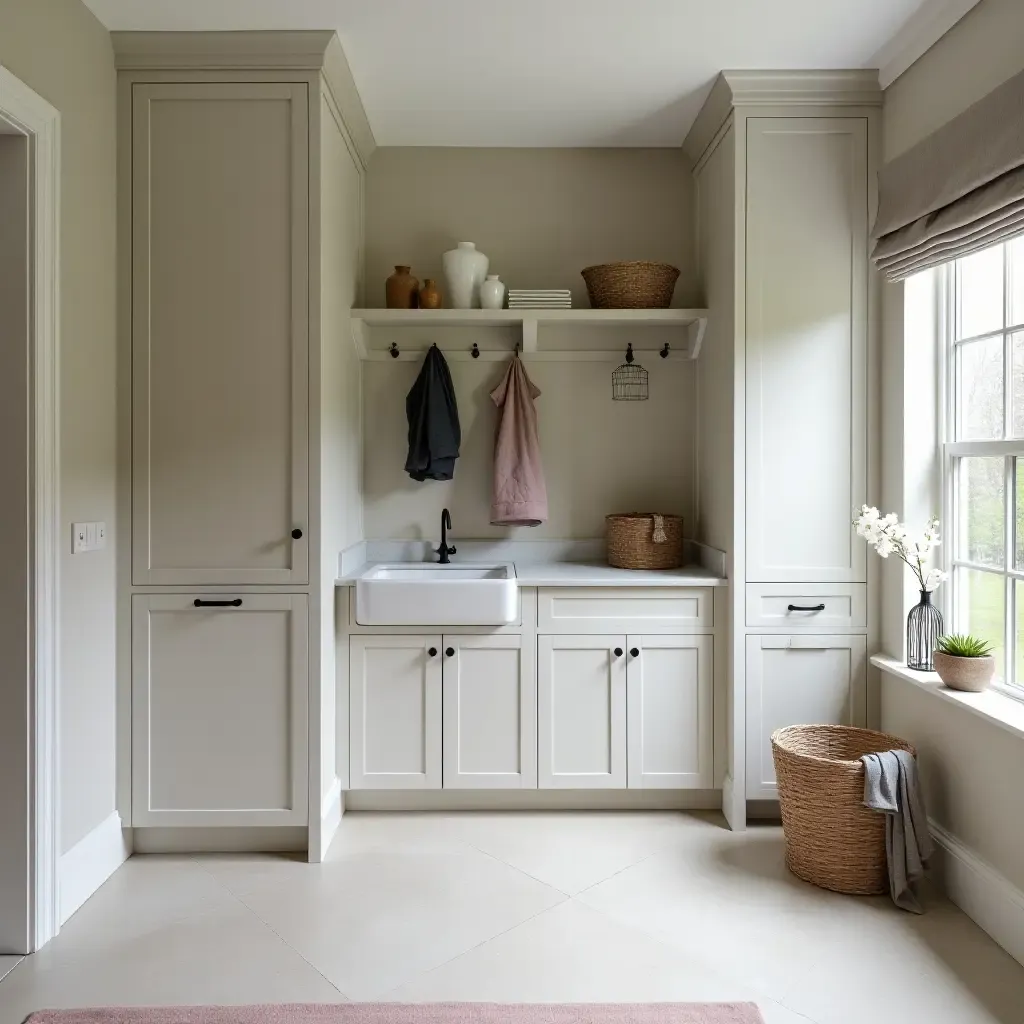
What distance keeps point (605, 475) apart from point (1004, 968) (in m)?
2.12

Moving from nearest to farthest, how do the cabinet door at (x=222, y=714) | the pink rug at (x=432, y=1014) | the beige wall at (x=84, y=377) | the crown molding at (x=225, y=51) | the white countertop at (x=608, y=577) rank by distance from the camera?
the pink rug at (x=432, y=1014)
the beige wall at (x=84, y=377)
the crown molding at (x=225, y=51)
the cabinet door at (x=222, y=714)
the white countertop at (x=608, y=577)

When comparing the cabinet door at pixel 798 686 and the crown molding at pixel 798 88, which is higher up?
the crown molding at pixel 798 88

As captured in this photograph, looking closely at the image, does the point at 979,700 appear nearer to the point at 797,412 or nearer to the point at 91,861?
the point at 797,412

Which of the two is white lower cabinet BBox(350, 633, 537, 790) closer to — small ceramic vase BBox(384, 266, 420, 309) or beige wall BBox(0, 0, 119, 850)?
beige wall BBox(0, 0, 119, 850)

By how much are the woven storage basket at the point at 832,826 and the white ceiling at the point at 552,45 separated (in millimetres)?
2254

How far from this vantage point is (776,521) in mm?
2875

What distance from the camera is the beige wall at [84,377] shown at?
89.0 inches

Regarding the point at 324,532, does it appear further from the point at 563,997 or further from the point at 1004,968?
the point at 1004,968

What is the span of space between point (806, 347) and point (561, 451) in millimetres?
1083

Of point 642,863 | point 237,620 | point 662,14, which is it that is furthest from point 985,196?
point 237,620

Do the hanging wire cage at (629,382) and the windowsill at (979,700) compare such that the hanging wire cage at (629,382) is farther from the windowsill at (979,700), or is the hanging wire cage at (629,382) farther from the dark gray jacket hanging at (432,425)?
the windowsill at (979,700)

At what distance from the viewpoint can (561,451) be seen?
348cm

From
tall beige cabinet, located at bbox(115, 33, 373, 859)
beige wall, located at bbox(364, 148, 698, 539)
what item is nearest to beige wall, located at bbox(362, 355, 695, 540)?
beige wall, located at bbox(364, 148, 698, 539)

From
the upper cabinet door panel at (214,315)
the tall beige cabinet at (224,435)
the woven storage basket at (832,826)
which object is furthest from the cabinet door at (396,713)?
the woven storage basket at (832,826)
